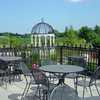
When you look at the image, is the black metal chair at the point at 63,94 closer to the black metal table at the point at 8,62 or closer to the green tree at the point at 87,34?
the black metal table at the point at 8,62

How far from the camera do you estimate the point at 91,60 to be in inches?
327

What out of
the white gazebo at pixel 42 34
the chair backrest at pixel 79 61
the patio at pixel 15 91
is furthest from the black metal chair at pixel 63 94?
the white gazebo at pixel 42 34

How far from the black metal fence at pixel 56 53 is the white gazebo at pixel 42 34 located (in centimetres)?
212

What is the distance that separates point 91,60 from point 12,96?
10.6 feet

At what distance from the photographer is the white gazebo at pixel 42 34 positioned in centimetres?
1177

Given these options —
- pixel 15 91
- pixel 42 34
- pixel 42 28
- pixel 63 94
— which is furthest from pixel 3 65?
pixel 42 34

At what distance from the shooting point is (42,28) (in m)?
11.8

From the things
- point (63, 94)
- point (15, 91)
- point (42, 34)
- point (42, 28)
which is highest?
point (42, 28)

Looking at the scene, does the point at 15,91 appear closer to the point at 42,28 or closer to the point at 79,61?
the point at 79,61

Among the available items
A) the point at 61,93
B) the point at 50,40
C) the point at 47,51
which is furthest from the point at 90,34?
the point at 61,93

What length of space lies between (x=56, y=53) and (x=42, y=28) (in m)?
2.55

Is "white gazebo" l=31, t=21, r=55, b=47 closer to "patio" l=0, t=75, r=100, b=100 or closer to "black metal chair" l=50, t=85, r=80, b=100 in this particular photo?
"patio" l=0, t=75, r=100, b=100

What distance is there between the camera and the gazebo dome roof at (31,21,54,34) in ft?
38.5

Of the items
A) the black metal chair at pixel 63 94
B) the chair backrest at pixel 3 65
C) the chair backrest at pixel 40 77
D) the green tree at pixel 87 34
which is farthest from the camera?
the green tree at pixel 87 34
